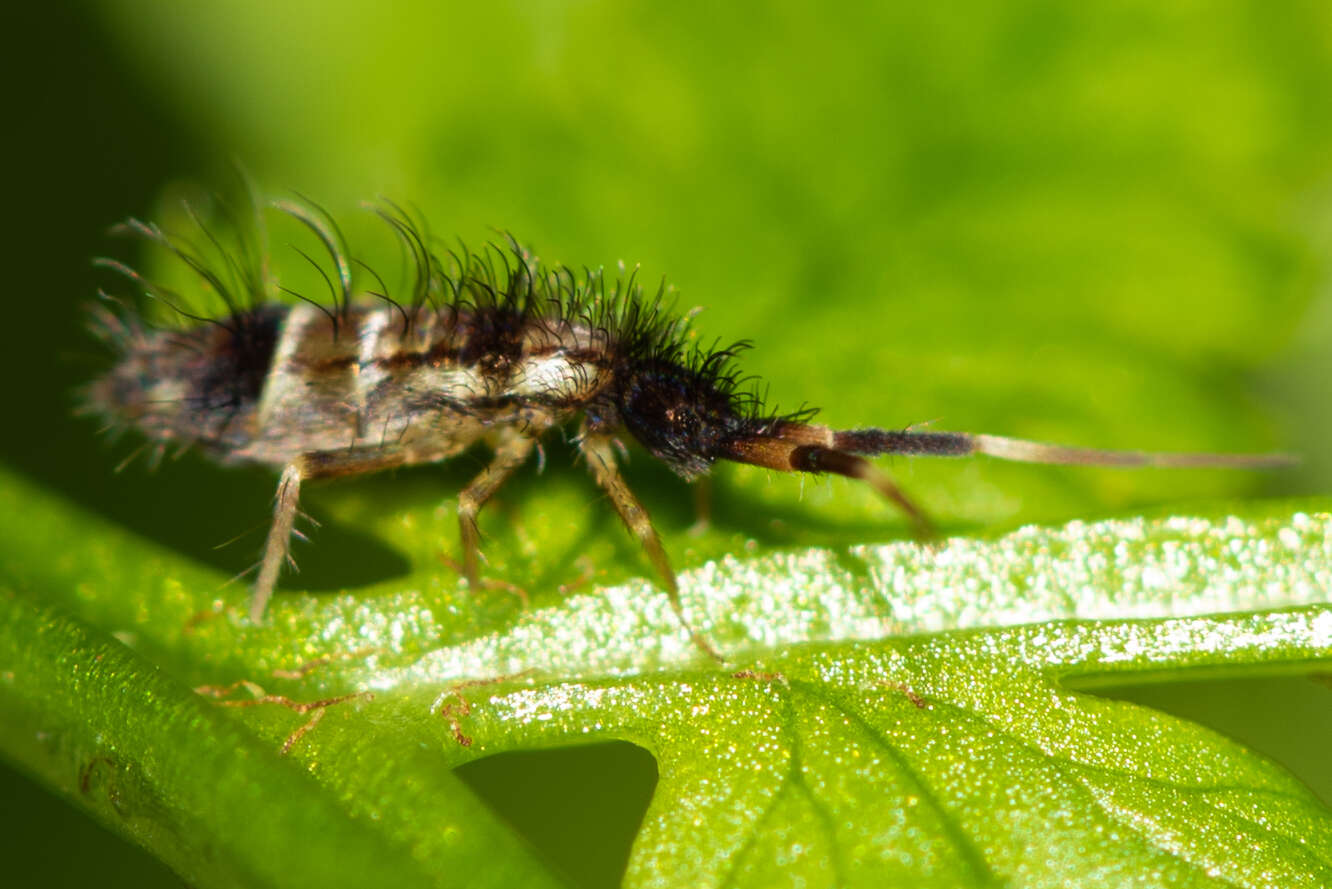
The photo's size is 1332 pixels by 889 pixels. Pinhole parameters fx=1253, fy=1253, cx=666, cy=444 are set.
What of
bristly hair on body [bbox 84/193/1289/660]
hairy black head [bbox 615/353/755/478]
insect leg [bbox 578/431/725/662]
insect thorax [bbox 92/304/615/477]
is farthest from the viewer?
insect thorax [bbox 92/304/615/477]

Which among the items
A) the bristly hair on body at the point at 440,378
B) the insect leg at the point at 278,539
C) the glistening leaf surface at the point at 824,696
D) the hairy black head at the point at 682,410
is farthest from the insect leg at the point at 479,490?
the insect leg at the point at 278,539

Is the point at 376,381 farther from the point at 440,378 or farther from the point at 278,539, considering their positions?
the point at 278,539

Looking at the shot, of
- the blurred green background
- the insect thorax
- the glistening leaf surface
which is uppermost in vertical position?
the blurred green background

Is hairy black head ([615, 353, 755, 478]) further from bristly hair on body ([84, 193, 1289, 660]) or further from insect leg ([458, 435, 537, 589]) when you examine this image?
insect leg ([458, 435, 537, 589])

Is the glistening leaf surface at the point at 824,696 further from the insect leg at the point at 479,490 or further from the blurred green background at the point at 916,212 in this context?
the blurred green background at the point at 916,212

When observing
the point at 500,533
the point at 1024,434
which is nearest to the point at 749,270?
the point at 1024,434

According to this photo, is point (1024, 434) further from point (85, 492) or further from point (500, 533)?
point (85, 492)

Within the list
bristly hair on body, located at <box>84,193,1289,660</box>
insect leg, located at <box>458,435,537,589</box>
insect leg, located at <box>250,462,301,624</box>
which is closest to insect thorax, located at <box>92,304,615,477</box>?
bristly hair on body, located at <box>84,193,1289,660</box>
